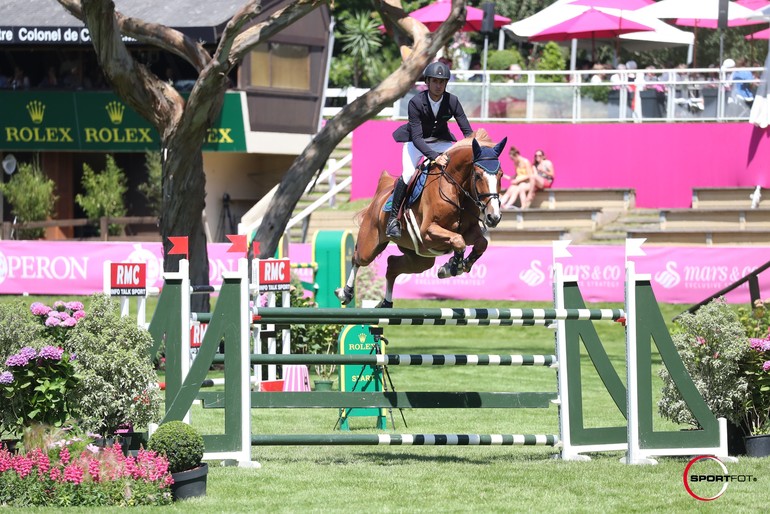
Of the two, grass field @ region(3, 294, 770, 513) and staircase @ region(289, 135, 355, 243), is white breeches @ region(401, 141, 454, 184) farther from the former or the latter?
staircase @ region(289, 135, 355, 243)

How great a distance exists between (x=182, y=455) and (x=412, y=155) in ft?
→ 11.3

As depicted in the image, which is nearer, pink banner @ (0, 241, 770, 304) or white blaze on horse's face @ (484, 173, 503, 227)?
white blaze on horse's face @ (484, 173, 503, 227)

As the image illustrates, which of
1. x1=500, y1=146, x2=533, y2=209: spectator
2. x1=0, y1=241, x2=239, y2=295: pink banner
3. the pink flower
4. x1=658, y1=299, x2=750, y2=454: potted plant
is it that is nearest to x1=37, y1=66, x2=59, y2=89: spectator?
x1=0, y1=241, x2=239, y2=295: pink banner

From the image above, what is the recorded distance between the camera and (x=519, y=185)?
2369 centimetres

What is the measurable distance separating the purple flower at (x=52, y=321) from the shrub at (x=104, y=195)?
63.8 ft

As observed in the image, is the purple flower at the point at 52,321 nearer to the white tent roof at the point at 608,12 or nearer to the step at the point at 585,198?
the step at the point at 585,198

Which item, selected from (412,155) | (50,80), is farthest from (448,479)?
(50,80)

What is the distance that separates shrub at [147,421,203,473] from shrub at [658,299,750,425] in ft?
11.6

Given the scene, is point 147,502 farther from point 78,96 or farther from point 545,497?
point 78,96

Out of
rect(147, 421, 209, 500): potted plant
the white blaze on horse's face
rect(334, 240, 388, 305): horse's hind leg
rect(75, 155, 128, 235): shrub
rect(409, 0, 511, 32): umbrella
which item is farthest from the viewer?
rect(75, 155, 128, 235): shrub

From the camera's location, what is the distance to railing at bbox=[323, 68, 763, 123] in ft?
79.0

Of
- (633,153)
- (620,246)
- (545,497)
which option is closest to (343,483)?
(545,497)

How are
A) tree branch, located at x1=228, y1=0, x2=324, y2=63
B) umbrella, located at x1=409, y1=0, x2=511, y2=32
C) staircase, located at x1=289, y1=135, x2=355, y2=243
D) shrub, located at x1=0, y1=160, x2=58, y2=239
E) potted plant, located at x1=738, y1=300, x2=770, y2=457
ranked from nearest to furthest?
potted plant, located at x1=738, y1=300, x2=770, y2=457 → tree branch, located at x1=228, y1=0, x2=324, y2=63 → staircase, located at x1=289, y1=135, x2=355, y2=243 → umbrella, located at x1=409, y1=0, x2=511, y2=32 → shrub, located at x1=0, y1=160, x2=58, y2=239

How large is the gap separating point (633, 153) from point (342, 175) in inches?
270
